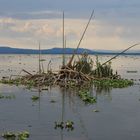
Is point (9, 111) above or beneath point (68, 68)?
beneath

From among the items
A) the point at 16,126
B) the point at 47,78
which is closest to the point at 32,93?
the point at 47,78

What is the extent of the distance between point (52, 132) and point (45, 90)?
15.6m

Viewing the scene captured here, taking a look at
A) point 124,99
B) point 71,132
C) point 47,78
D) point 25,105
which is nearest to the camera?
point 71,132

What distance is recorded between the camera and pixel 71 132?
16016 millimetres

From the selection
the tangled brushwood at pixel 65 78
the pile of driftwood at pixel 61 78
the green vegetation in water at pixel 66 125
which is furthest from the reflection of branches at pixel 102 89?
the green vegetation in water at pixel 66 125

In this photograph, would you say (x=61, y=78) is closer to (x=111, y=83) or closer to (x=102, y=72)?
→ (x=111, y=83)

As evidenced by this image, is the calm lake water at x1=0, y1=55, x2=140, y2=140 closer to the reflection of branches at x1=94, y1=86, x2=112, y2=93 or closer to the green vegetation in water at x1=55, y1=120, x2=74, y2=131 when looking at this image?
the green vegetation in water at x1=55, y1=120, x2=74, y2=131

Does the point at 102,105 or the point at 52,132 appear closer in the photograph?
the point at 52,132

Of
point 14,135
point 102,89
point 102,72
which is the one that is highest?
point 102,72

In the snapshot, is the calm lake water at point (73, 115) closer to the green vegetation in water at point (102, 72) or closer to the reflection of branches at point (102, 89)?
the reflection of branches at point (102, 89)

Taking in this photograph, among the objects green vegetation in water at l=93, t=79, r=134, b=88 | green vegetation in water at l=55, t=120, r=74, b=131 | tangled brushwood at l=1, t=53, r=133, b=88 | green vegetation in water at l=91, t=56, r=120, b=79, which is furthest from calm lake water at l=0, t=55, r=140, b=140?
green vegetation in water at l=91, t=56, r=120, b=79

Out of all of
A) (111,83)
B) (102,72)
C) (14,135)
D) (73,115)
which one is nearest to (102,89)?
(111,83)

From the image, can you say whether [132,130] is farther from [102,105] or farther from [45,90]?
[45,90]

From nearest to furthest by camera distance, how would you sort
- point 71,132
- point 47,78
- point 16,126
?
point 71,132
point 16,126
point 47,78
